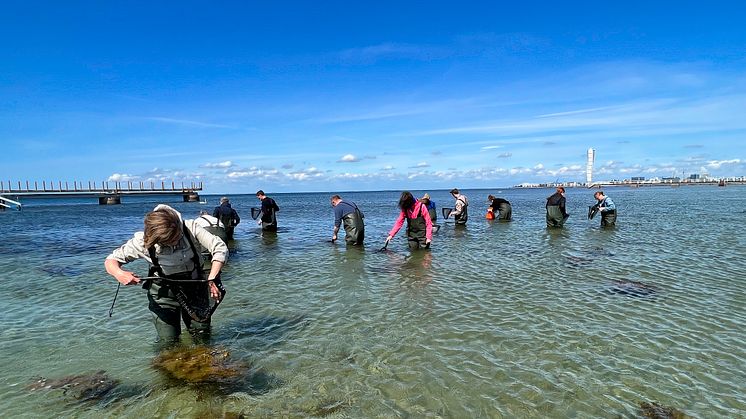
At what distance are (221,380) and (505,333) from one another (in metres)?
4.53

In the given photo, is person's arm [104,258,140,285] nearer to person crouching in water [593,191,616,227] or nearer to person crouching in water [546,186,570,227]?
person crouching in water [546,186,570,227]

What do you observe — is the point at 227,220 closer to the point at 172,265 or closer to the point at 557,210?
the point at 172,265

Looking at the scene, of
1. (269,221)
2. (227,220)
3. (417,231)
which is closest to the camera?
(417,231)

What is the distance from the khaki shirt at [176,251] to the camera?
4.84 m

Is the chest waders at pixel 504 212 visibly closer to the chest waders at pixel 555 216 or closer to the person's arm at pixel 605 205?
the chest waders at pixel 555 216

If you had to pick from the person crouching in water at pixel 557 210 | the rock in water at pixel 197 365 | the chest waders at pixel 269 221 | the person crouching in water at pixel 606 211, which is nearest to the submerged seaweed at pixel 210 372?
the rock in water at pixel 197 365

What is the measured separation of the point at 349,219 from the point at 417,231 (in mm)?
3026

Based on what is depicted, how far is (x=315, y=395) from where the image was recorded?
492cm

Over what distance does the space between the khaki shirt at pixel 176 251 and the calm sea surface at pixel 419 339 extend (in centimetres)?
156

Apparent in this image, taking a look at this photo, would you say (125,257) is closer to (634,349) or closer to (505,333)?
(505,333)

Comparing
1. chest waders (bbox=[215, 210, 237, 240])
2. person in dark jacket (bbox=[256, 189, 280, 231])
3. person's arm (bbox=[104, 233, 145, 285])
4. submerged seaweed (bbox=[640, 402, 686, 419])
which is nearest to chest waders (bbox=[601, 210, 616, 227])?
person in dark jacket (bbox=[256, 189, 280, 231])

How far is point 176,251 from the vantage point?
507 cm

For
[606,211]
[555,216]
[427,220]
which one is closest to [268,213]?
[427,220]

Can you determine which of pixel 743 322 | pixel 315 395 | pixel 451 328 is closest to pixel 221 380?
pixel 315 395
